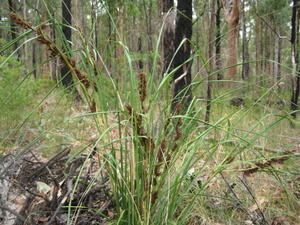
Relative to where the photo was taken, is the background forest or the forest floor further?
the forest floor

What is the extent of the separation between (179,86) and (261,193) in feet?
6.35

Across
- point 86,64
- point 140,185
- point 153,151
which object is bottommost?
point 140,185

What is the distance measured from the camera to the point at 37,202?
4.50ft

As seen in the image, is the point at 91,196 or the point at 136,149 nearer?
the point at 136,149

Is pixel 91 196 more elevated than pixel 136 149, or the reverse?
pixel 136 149

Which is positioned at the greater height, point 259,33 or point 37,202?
point 259,33

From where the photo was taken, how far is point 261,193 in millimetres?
1679

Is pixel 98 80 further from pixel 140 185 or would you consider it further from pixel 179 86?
pixel 179 86

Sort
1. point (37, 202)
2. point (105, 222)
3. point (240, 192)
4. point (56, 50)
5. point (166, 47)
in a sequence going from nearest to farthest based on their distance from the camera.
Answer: point (56, 50) < point (105, 222) < point (37, 202) < point (240, 192) < point (166, 47)

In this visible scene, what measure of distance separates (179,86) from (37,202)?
2369 mm

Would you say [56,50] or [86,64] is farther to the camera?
[86,64]

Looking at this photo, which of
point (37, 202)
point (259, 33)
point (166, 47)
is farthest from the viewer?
point (259, 33)

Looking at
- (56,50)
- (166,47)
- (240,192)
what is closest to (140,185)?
(56,50)

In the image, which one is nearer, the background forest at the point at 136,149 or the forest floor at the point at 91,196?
the background forest at the point at 136,149
